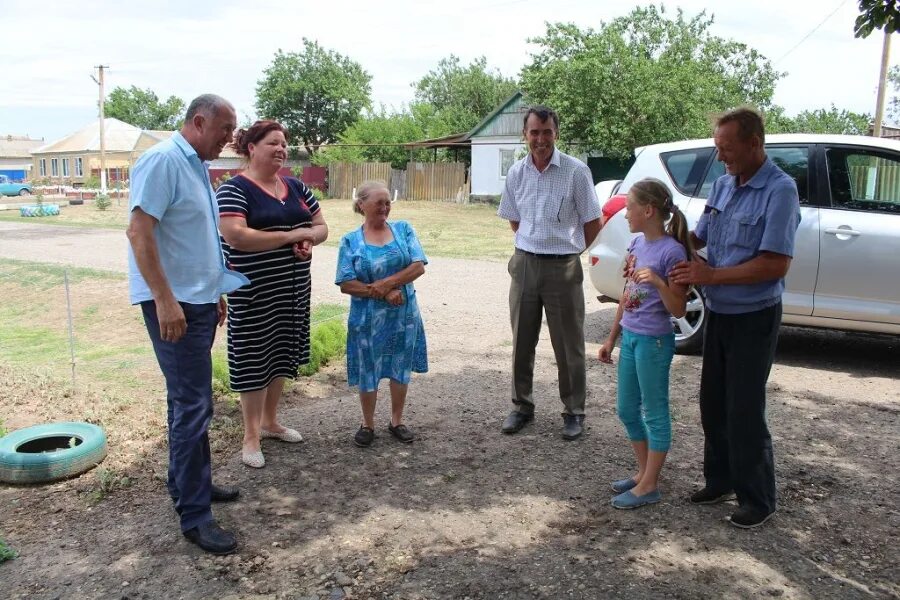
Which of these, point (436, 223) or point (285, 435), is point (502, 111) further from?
point (285, 435)

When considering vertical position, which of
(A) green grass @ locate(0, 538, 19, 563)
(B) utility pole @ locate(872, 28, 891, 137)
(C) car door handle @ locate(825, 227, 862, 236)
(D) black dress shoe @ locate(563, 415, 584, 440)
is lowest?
(A) green grass @ locate(0, 538, 19, 563)

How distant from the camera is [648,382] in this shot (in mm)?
3715

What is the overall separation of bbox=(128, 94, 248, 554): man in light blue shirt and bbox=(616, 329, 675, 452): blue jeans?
1970 millimetres

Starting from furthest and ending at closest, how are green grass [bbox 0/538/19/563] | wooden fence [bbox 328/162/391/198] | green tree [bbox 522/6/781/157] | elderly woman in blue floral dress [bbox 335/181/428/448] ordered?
wooden fence [bbox 328/162/391/198], green tree [bbox 522/6/781/157], elderly woman in blue floral dress [bbox 335/181/428/448], green grass [bbox 0/538/19/563]

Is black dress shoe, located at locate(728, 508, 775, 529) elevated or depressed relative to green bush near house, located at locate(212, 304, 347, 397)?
depressed

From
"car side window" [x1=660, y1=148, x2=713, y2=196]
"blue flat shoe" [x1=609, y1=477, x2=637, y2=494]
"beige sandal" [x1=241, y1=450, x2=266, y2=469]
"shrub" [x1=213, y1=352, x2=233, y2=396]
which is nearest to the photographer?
"blue flat shoe" [x1=609, y1=477, x2=637, y2=494]

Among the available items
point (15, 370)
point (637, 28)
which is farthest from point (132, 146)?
point (15, 370)

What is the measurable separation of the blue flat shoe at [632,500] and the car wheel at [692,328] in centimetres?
320

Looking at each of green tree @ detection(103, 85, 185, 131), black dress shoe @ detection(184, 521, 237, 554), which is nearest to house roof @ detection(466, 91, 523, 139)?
black dress shoe @ detection(184, 521, 237, 554)

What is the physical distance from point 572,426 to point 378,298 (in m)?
1.48

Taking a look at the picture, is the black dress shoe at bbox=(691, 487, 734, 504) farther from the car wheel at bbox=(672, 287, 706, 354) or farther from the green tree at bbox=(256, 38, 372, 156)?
the green tree at bbox=(256, 38, 372, 156)

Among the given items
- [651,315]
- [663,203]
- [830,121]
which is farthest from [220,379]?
[830,121]

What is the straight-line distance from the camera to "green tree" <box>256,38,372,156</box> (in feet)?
193

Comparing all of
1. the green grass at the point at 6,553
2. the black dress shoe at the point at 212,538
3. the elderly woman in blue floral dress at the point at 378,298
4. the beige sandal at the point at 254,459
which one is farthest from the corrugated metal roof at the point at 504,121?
the green grass at the point at 6,553
